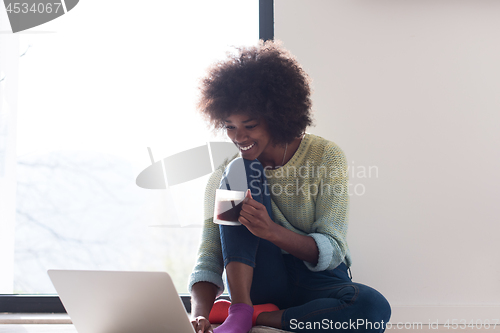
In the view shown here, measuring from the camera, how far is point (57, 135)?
1.92 meters

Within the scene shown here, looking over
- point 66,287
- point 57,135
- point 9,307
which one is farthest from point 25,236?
point 66,287

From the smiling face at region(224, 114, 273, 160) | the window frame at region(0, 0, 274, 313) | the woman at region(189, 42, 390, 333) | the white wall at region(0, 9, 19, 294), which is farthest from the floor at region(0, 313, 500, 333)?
the smiling face at region(224, 114, 273, 160)

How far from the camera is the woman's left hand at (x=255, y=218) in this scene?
3.55ft

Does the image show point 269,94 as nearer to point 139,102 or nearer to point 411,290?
point 139,102

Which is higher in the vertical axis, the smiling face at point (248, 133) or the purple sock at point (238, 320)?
the smiling face at point (248, 133)

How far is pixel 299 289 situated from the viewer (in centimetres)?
128

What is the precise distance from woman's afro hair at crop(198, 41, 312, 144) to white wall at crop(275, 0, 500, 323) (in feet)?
1.04

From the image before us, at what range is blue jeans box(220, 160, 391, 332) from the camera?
3.55 feet

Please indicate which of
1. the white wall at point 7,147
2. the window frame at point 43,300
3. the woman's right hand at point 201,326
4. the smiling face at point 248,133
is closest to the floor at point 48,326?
the window frame at point 43,300

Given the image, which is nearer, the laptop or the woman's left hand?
the laptop

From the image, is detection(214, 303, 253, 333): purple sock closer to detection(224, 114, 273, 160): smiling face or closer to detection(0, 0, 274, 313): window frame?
detection(224, 114, 273, 160): smiling face

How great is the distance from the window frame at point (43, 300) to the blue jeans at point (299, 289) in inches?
25.2

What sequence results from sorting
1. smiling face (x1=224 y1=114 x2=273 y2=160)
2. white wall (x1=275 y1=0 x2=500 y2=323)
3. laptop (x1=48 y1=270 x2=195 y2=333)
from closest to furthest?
laptop (x1=48 y1=270 x2=195 y2=333)
smiling face (x1=224 y1=114 x2=273 y2=160)
white wall (x1=275 y1=0 x2=500 y2=323)

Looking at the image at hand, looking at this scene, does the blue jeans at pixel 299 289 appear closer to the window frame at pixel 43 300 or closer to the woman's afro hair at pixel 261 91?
the woman's afro hair at pixel 261 91
